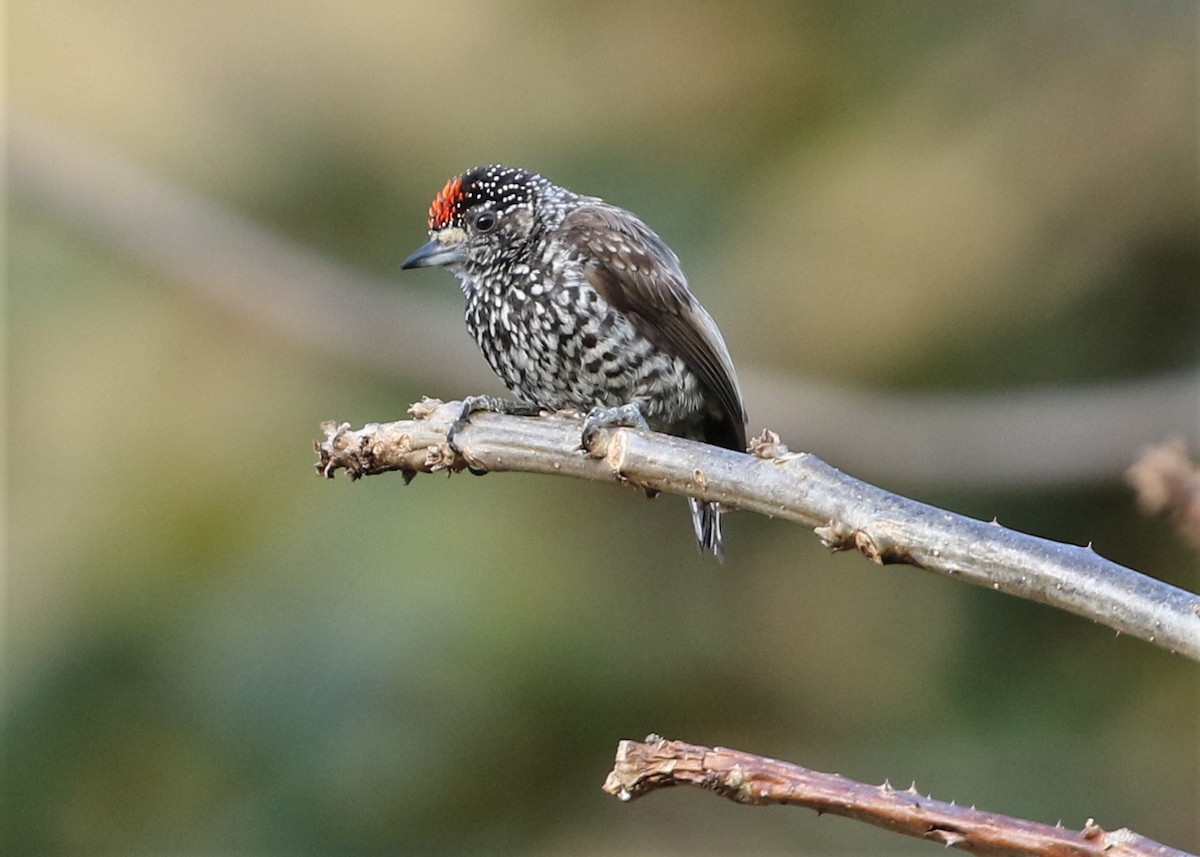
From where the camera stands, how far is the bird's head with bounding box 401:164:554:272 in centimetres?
442

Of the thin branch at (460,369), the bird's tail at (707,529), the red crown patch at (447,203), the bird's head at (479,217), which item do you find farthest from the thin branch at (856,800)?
the thin branch at (460,369)

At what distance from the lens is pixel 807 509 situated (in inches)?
104

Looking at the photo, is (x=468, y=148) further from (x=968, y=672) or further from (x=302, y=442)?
(x=968, y=672)

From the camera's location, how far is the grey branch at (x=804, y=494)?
2.37m

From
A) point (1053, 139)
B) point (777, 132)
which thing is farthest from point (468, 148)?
point (1053, 139)

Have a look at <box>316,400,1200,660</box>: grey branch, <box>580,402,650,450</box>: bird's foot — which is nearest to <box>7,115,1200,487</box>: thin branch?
<box>580,402,650,450</box>: bird's foot

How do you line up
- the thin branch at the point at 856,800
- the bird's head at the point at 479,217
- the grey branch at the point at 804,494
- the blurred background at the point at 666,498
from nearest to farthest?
the thin branch at the point at 856,800
the grey branch at the point at 804,494
the bird's head at the point at 479,217
the blurred background at the point at 666,498

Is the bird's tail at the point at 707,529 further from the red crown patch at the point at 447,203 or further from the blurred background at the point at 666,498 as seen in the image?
the blurred background at the point at 666,498

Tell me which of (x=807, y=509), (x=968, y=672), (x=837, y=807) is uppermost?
(x=968, y=672)

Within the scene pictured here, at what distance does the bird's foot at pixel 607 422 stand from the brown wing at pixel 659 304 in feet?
1.20

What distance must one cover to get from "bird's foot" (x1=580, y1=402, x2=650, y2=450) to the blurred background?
115 inches

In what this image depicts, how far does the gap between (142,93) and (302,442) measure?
7.87 ft

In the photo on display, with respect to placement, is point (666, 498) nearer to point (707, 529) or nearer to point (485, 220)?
point (707, 529)

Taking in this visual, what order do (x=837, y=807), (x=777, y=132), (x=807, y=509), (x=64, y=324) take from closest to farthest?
(x=837, y=807), (x=807, y=509), (x=777, y=132), (x=64, y=324)
